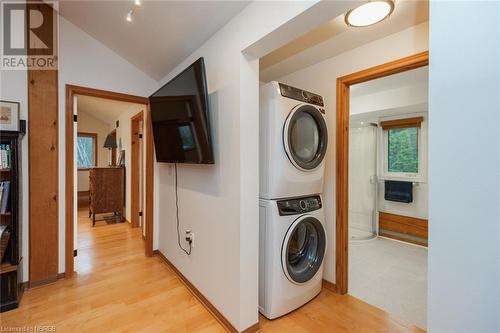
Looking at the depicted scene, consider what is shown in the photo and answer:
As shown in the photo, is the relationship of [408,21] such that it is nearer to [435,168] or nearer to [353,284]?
[435,168]

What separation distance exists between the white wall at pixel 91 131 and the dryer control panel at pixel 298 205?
21.7 feet

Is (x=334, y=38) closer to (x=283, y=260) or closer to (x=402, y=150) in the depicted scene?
(x=283, y=260)

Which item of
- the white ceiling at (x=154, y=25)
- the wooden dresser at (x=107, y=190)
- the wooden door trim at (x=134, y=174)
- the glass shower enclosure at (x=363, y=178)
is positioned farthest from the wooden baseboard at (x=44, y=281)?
the glass shower enclosure at (x=363, y=178)

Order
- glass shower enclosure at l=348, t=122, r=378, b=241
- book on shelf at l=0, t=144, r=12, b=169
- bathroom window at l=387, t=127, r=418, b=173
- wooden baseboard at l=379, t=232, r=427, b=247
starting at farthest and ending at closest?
glass shower enclosure at l=348, t=122, r=378, b=241
bathroom window at l=387, t=127, r=418, b=173
wooden baseboard at l=379, t=232, r=427, b=247
book on shelf at l=0, t=144, r=12, b=169

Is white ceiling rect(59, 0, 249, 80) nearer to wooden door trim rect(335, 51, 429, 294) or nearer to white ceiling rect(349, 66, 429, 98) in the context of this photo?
wooden door trim rect(335, 51, 429, 294)

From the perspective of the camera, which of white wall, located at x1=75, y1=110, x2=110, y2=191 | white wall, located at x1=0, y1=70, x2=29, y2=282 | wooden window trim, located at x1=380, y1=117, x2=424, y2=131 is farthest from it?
white wall, located at x1=75, y1=110, x2=110, y2=191

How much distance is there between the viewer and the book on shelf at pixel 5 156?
6.20ft

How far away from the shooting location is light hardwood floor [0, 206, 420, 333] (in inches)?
67.1

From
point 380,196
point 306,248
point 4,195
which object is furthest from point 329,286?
point 4,195

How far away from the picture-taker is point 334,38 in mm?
1904

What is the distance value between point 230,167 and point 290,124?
0.57 metres

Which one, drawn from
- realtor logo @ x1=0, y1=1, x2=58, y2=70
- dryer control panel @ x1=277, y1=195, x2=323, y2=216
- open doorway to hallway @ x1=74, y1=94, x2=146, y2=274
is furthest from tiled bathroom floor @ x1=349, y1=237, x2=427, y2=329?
realtor logo @ x1=0, y1=1, x2=58, y2=70

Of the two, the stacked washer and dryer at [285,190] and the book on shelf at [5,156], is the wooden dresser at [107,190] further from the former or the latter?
the stacked washer and dryer at [285,190]

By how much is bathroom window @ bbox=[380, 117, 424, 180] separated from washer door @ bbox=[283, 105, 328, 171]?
94.9 inches
